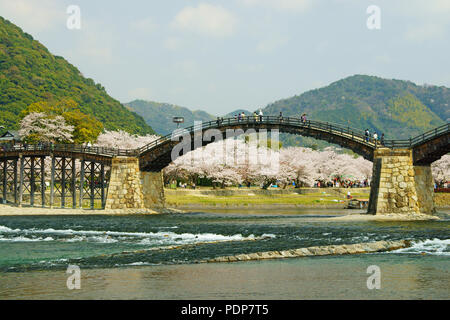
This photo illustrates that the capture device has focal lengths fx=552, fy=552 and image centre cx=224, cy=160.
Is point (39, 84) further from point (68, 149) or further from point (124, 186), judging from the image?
point (124, 186)

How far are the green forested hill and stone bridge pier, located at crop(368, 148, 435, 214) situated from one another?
319ft

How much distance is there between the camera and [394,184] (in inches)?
1989

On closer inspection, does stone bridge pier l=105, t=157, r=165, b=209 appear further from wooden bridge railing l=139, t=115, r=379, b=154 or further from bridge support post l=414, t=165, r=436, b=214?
bridge support post l=414, t=165, r=436, b=214

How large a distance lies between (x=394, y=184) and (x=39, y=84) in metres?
125

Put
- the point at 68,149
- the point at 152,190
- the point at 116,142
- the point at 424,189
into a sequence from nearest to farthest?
the point at 424,189 → the point at 68,149 → the point at 152,190 → the point at 116,142

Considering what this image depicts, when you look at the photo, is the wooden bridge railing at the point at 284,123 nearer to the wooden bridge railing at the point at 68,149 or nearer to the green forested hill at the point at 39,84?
the wooden bridge railing at the point at 68,149

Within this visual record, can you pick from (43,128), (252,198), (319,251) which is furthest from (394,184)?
(43,128)

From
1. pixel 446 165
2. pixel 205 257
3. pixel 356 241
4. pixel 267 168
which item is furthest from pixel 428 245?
pixel 446 165

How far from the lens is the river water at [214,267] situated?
53.2 feet

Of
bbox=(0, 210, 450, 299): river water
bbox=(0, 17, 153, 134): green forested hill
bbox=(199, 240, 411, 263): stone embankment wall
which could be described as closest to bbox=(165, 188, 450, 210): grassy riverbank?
bbox=(0, 210, 450, 299): river water

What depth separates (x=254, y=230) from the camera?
38531mm

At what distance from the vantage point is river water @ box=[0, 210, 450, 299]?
1620 centimetres

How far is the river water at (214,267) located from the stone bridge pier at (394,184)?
1226 centimetres

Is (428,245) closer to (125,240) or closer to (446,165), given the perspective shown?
(125,240)
